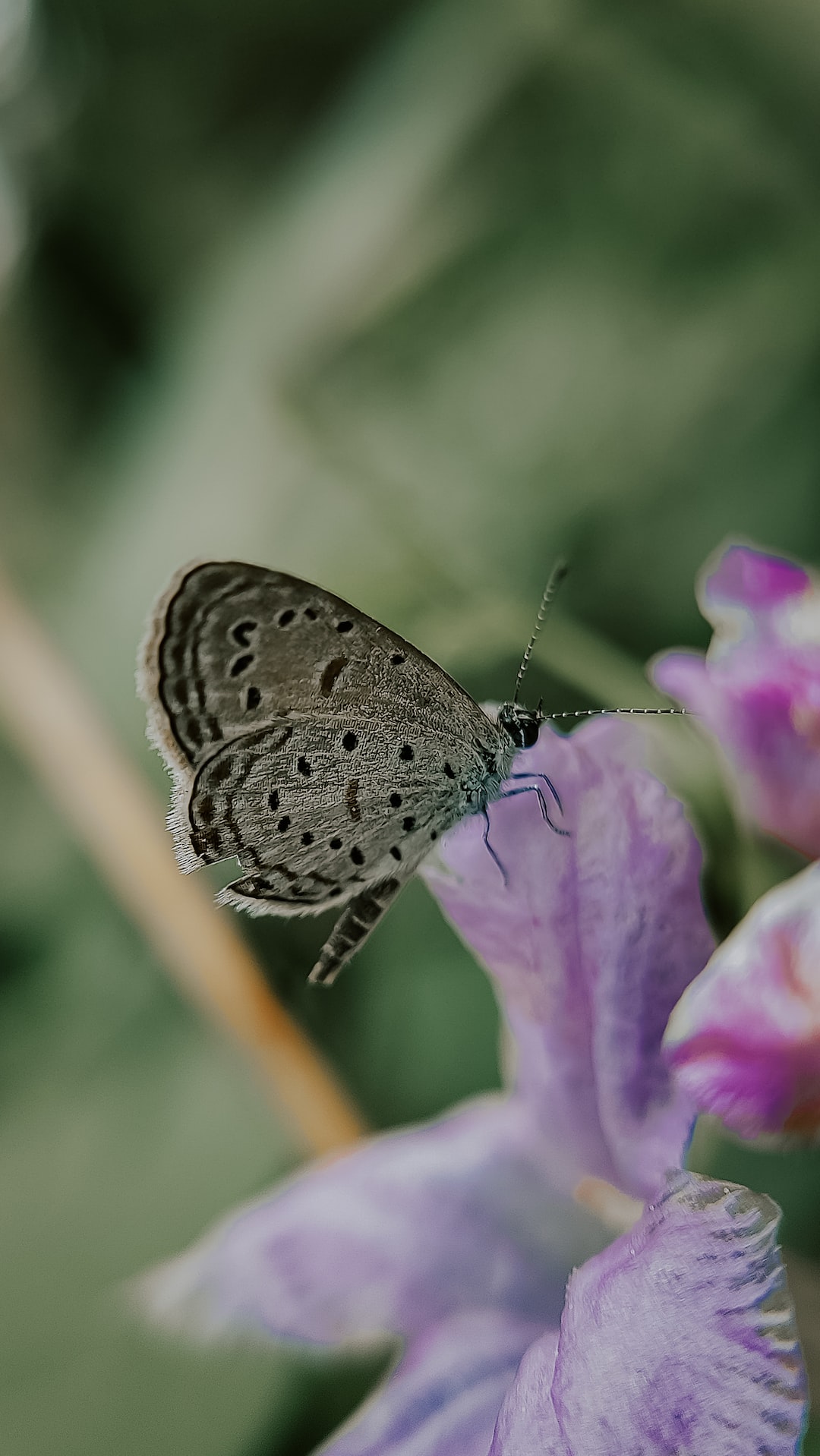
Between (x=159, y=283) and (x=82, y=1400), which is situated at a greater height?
(x=159, y=283)

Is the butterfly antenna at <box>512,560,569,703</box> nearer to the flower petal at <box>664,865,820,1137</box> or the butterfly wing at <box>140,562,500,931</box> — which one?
the butterfly wing at <box>140,562,500,931</box>

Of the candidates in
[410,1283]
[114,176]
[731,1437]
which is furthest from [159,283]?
[731,1437]

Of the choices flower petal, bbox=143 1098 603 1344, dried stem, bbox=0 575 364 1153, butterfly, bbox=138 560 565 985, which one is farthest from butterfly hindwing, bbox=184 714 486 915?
dried stem, bbox=0 575 364 1153

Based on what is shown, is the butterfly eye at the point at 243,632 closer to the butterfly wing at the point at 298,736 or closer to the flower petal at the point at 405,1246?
the butterfly wing at the point at 298,736

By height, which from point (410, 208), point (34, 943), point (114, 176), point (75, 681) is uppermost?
point (114, 176)

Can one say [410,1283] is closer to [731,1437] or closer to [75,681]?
[731,1437]

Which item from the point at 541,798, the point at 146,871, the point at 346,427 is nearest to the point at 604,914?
the point at 541,798

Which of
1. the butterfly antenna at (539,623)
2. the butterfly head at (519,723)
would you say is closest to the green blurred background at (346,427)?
the butterfly antenna at (539,623)

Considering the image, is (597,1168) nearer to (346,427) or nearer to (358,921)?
(358,921)
